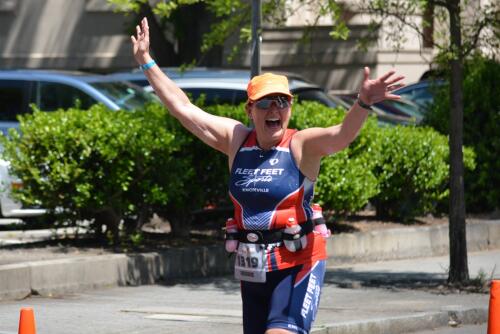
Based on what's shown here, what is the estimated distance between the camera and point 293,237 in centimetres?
609

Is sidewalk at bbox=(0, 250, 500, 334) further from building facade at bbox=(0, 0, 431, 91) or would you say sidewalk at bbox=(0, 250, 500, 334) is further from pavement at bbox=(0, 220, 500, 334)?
building facade at bbox=(0, 0, 431, 91)

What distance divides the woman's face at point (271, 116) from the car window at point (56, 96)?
33.0 feet

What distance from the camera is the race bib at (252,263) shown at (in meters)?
6.15

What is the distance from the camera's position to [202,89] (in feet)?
56.7

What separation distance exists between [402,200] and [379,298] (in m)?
4.29

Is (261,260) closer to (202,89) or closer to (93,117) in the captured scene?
(93,117)

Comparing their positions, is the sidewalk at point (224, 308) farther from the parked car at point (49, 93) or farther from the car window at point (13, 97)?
the car window at point (13, 97)

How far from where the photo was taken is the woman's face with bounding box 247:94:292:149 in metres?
6.15

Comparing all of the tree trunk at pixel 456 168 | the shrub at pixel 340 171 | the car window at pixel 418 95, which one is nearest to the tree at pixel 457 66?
the tree trunk at pixel 456 168

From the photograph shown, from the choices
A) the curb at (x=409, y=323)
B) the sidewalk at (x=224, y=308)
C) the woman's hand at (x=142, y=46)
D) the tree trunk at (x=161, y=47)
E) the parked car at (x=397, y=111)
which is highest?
the tree trunk at (x=161, y=47)

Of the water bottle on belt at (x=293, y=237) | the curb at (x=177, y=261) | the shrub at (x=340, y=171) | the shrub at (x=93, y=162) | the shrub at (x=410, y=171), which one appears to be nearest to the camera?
the water bottle on belt at (x=293, y=237)

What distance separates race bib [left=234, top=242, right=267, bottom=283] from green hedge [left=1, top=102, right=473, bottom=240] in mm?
5788

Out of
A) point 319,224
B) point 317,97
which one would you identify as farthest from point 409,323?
point 317,97

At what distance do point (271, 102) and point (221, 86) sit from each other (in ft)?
36.6
